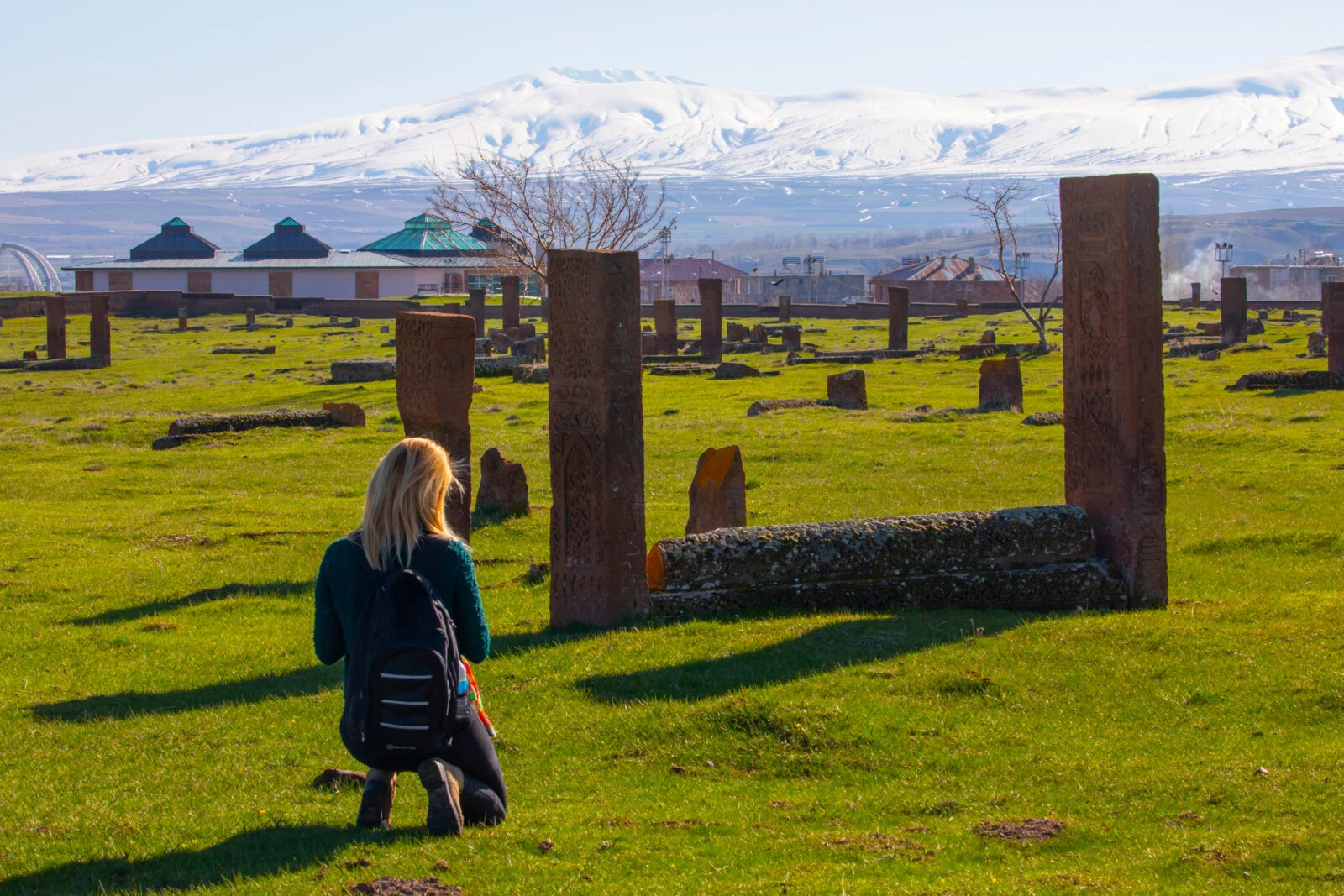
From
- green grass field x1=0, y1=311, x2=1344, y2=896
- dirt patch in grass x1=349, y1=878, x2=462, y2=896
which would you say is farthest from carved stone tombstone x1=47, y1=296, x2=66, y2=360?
dirt patch in grass x1=349, y1=878, x2=462, y2=896

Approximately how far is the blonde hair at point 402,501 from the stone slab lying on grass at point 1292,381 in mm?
24142

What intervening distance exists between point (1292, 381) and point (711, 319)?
17.3m

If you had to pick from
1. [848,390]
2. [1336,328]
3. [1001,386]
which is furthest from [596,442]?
[1336,328]

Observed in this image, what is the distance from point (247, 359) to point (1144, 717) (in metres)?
40.3

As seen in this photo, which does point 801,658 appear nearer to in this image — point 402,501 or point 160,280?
point 402,501

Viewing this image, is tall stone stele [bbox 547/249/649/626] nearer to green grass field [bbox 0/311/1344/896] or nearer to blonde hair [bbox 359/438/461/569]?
green grass field [bbox 0/311/1344/896]

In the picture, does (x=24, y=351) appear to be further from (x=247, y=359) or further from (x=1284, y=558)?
(x=1284, y=558)

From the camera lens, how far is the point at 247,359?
4484 cm

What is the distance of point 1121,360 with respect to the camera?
433 inches

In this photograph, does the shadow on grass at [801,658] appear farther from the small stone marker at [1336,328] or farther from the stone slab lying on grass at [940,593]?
the small stone marker at [1336,328]

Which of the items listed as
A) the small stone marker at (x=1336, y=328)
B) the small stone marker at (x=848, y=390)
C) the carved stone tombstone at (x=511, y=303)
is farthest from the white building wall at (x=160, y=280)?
the small stone marker at (x=1336, y=328)

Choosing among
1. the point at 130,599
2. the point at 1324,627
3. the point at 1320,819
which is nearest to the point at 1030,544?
the point at 1324,627

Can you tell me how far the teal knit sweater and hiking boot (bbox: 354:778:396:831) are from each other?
1.62ft

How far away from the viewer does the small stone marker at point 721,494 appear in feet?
42.4
